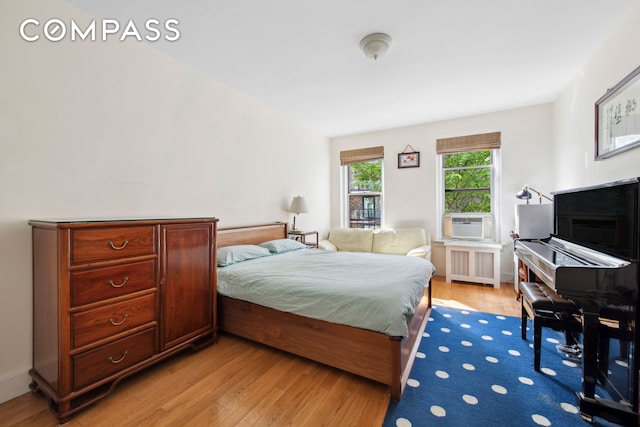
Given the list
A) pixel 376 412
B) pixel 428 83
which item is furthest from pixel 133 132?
pixel 428 83

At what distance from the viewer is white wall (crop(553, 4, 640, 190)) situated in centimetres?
199

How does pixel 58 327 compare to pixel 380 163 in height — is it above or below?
below

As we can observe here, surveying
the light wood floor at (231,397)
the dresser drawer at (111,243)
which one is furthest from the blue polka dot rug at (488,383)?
the dresser drawer at (111,243)

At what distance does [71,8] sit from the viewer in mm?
1931

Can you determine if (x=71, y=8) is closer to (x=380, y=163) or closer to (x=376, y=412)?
(x=376, y=412)

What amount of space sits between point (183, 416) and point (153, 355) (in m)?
0.55

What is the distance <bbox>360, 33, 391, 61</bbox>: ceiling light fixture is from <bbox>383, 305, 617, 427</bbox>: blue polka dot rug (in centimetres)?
255

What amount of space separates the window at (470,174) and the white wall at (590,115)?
0.76 metres

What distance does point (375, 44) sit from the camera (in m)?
2.27

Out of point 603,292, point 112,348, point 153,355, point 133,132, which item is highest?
point 133,132

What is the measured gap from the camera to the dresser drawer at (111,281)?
1.54 meters

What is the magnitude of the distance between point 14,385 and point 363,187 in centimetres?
482

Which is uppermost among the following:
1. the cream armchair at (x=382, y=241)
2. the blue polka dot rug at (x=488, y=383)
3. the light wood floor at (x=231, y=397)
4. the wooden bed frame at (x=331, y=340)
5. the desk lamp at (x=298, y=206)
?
the desk lamp at (x=298, y=206)

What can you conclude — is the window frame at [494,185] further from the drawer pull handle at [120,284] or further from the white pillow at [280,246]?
the drawer pull handle at [120,284]
